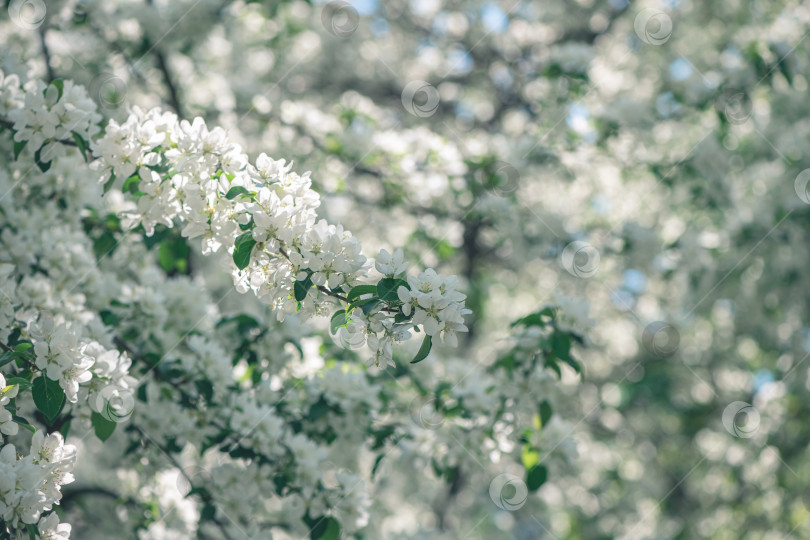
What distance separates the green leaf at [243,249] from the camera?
1.84 m

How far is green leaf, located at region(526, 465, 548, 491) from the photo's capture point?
2.81 metres

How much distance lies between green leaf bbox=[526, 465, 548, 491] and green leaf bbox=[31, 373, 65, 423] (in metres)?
1.82

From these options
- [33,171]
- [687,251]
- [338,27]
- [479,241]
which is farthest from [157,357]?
[338,27]

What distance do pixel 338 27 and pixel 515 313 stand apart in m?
3.29

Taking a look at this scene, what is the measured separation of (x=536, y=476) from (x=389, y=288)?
1.45m

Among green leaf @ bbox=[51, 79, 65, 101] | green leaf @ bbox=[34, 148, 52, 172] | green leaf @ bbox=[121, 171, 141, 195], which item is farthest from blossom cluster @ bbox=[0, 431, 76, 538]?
green leaf @ bbox=[51, 79, 65, 101]

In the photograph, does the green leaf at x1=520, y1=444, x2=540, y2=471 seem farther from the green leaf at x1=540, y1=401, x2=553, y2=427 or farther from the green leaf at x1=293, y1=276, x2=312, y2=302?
the green leaf at x1=293, y1=276, x2=312, y2=302

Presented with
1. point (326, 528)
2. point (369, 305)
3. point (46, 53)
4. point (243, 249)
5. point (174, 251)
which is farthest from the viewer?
point (46, 53)

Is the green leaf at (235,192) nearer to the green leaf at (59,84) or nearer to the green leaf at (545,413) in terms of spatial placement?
the green leaf at (59,84)

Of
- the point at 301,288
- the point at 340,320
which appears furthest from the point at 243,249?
the point at 340,320

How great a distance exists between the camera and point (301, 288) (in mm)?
1815

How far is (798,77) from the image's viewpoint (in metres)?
4.84

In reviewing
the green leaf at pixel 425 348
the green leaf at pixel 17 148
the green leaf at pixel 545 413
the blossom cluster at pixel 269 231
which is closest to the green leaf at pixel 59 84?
the green leaf at pixel 17 148

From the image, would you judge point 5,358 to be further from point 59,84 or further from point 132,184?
point 59,84
